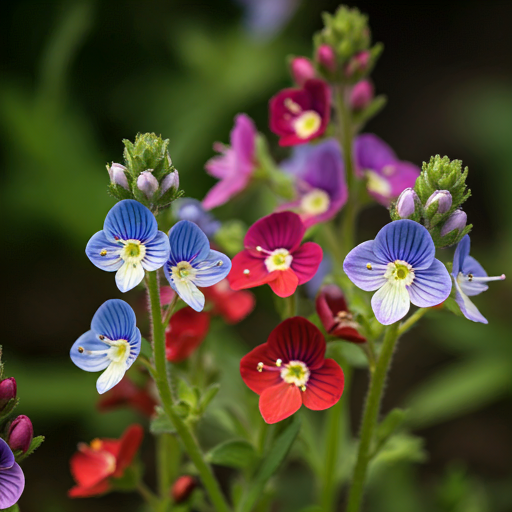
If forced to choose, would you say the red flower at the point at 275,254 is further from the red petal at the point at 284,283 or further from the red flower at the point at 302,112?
the red flower at the point at 302,112

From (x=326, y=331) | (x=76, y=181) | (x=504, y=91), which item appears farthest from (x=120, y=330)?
(x=504, y=91)

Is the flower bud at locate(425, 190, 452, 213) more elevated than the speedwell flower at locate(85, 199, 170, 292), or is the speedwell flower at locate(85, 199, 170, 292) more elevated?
the flower bud at locate(425, 190, 452, 213)

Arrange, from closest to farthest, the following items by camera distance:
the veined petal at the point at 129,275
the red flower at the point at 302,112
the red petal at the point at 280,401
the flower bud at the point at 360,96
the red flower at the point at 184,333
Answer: the veined petal at the point at 129,275, the red petal at the point at 280,401, the red flower at the point at 184,333, the red flower at the point at 302,112, the flower bud at the point at 360,96

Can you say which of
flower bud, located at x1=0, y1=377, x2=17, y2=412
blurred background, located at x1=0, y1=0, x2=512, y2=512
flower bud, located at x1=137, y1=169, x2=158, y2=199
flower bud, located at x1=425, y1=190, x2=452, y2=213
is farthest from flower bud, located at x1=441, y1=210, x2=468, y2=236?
blurred background, located at x1=0, y1=0, x2=512, y2=512

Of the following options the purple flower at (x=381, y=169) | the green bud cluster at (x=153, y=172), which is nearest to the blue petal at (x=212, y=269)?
the green bud cluster at (x=153, y=172)

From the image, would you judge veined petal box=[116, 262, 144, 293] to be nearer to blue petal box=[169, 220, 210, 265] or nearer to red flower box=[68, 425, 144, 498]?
blue petal box=[169, 220, 210, 265]

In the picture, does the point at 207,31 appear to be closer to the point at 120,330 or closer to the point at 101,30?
the point at 101,30

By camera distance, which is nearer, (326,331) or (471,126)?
(326,331)
